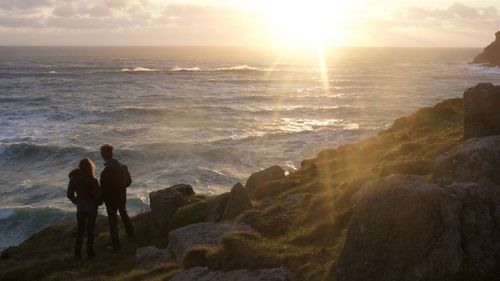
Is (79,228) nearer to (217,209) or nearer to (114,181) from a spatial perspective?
(114,181)

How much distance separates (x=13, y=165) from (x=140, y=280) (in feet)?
82.4

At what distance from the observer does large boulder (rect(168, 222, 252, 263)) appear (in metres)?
12.2

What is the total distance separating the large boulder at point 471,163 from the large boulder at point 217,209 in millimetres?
7009

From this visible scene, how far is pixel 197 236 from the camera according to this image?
12773 mm

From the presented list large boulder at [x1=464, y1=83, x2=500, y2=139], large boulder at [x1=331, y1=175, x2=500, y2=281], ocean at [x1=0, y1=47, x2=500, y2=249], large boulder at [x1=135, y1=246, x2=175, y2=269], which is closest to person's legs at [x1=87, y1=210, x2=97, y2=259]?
large boulder at [x1=135, y1=246, x2=175, y2=269]

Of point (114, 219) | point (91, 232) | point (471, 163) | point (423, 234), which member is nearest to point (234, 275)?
point (423, 234)

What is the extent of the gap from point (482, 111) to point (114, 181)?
906cm

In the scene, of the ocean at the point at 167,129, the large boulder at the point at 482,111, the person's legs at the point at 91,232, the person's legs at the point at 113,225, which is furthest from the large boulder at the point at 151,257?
the ocean at the point at 167,129

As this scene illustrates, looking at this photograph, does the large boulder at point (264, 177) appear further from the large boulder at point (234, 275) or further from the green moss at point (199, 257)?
the large boulder at point (234, 275)

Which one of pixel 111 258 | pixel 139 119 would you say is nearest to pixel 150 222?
pixel 111 258

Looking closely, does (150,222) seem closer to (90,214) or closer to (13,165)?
(90,214)

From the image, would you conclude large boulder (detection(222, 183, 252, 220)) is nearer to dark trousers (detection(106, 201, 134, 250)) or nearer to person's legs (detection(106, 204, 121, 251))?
dark trousers (detection(106, 201, 134, 250))

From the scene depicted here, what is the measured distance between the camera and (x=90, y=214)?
1239 cm

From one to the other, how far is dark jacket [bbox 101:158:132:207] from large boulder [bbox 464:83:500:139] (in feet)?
28.0
